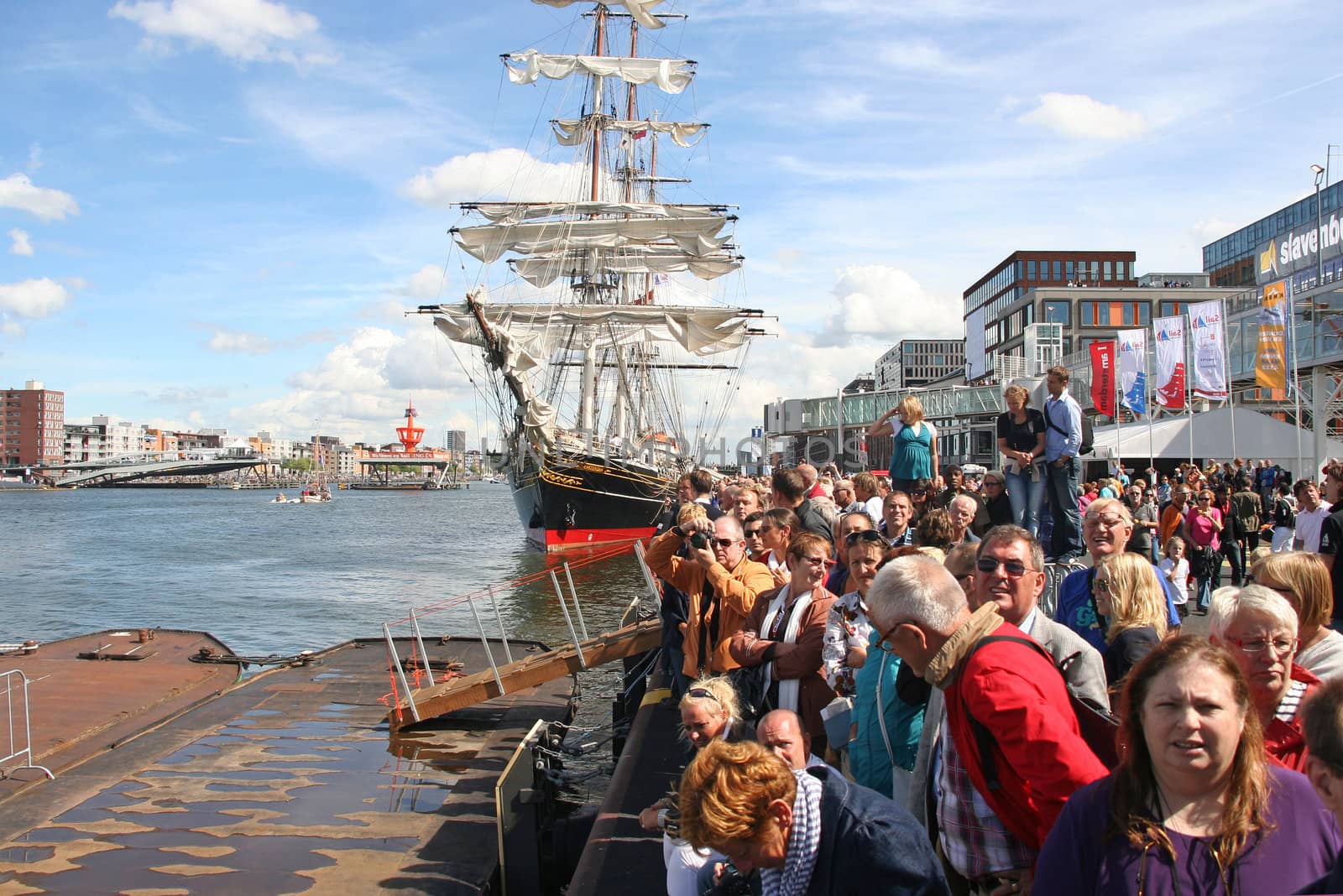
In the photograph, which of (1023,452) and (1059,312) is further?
(1059,312)

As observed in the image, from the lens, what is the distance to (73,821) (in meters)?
8.43

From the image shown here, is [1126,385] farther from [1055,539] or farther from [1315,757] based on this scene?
[1315,757]

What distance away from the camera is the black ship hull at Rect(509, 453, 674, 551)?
4241 centimetres

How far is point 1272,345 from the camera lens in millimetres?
20781

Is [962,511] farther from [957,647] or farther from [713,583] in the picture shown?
[957,647]

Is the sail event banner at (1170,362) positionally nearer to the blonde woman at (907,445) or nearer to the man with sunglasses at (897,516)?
the blonde woman at (907,445)

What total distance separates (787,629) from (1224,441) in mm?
A: 22030

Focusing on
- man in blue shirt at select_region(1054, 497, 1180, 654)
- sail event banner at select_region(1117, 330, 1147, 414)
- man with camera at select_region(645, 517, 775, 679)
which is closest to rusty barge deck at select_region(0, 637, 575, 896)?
man with camera at select_region(645, 517, 775, 679)

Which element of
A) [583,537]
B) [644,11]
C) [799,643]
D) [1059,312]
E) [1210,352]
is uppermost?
[644,11]

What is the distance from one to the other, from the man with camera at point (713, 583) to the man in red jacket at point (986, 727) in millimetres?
2434

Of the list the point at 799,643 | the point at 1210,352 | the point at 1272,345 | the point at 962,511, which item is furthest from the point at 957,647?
the point at 1210,352

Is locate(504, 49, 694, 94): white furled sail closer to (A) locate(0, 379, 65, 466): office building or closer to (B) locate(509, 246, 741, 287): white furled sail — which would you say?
(B) locate(509, 246, 741, 287): white furled sail

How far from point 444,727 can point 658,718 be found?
5214 millimetres

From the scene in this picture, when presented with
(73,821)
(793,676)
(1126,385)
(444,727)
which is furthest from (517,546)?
(793,676)
